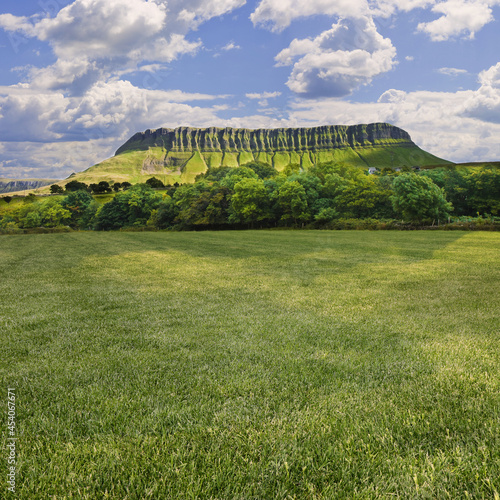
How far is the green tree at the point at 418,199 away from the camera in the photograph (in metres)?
56.3

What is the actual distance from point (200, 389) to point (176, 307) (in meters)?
4.40

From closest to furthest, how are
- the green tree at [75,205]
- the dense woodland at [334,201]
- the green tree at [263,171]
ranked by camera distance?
the dense woodland at [334,201] → the green tree at [75,205] → the green tree at [263,171]

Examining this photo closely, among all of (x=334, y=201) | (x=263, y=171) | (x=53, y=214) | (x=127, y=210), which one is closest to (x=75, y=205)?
(x=53, y=214)

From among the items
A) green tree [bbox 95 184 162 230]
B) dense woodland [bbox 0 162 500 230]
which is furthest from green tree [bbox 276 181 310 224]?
green tree [bbox 95 184 162 230]

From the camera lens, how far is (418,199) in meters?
56.2

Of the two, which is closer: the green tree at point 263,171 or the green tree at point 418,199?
the green tree at point 418,199

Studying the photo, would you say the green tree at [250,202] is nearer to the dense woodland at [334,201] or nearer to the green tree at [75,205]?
the dense woodland at [334,201]

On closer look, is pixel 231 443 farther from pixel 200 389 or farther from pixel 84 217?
pixel 84 217

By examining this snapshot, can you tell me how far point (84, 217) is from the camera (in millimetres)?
112188

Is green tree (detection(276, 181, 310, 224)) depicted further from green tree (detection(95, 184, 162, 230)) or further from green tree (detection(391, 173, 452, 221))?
green tree (detection(95, 184, 162, 230))

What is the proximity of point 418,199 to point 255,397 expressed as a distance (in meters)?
60.8

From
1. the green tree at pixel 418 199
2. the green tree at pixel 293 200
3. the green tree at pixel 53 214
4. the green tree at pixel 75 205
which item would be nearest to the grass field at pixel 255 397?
the green tree at pixel 418 199

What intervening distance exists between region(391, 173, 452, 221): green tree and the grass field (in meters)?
53.5

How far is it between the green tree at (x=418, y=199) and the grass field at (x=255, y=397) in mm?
53531
